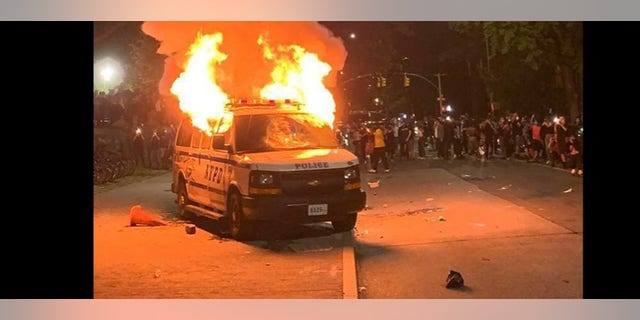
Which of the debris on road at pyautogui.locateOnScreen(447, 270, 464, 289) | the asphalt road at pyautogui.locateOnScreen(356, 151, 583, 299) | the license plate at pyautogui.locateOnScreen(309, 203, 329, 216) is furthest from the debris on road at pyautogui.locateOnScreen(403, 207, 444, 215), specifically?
the debris on road at pyautogui.locateOnScreen(447, 270, 464, 289)

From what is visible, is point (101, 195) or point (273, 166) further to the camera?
point (101, 195)

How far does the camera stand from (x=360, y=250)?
10.4m

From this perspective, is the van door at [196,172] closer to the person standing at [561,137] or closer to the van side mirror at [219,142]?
the van side mirror at [219,142]

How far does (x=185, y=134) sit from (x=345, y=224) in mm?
3235

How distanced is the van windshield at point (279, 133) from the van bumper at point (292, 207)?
2.91 feet

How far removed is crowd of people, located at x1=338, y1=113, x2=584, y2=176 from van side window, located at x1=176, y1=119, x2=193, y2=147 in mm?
7062

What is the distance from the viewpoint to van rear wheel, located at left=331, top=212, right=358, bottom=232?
457 inches

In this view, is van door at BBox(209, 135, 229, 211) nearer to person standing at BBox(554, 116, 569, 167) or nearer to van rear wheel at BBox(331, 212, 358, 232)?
van rear wheel at BBox(331, 212, 358, 232)

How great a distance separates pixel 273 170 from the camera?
10383mm
